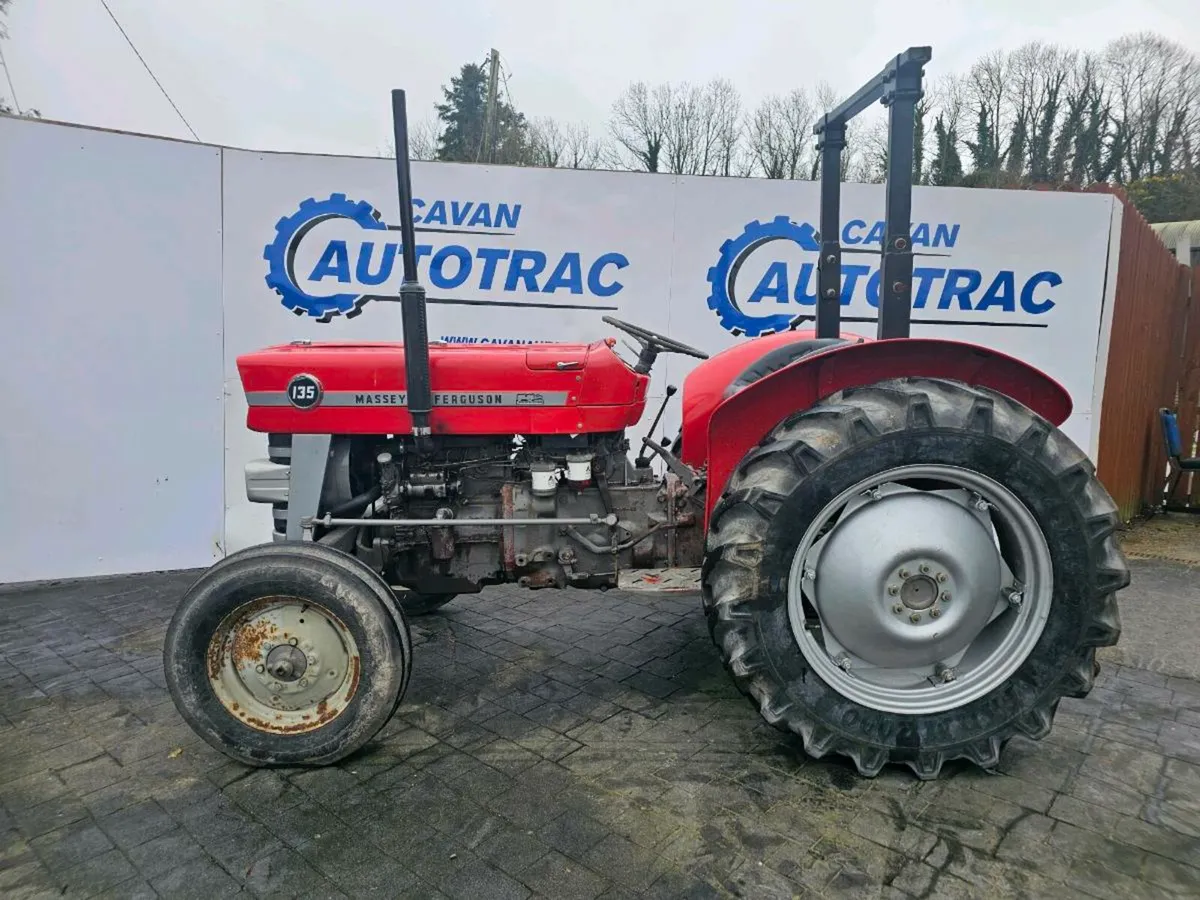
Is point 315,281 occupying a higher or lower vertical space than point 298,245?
lower

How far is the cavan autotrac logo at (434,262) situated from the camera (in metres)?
4.78

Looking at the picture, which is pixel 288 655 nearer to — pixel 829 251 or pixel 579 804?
pixel 579 804

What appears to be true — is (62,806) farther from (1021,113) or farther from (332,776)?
(1021,113)

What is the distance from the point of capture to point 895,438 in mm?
2113

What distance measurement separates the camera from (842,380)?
7.79 ft

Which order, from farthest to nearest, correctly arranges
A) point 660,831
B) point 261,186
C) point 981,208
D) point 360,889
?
point 981,208
point 261,186
point 660,831
point 360,889

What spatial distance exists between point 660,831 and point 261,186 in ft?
14.4

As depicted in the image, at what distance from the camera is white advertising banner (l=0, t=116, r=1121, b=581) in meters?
4.45

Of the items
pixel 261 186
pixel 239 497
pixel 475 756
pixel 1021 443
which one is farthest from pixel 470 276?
pixel 1021 443

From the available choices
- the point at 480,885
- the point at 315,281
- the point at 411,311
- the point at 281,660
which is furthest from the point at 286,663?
the point at 315,281

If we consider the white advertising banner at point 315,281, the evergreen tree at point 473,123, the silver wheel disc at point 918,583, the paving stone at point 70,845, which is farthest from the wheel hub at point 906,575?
the evergreen tree at point 473,123

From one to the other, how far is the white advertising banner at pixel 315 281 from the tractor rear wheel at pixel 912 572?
2.93m

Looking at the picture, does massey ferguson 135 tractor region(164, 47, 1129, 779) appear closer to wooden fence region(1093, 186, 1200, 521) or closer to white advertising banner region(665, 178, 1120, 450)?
white advertising banner region(665, 178, 1120, 450)

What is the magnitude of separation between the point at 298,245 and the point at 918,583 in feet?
13.7
